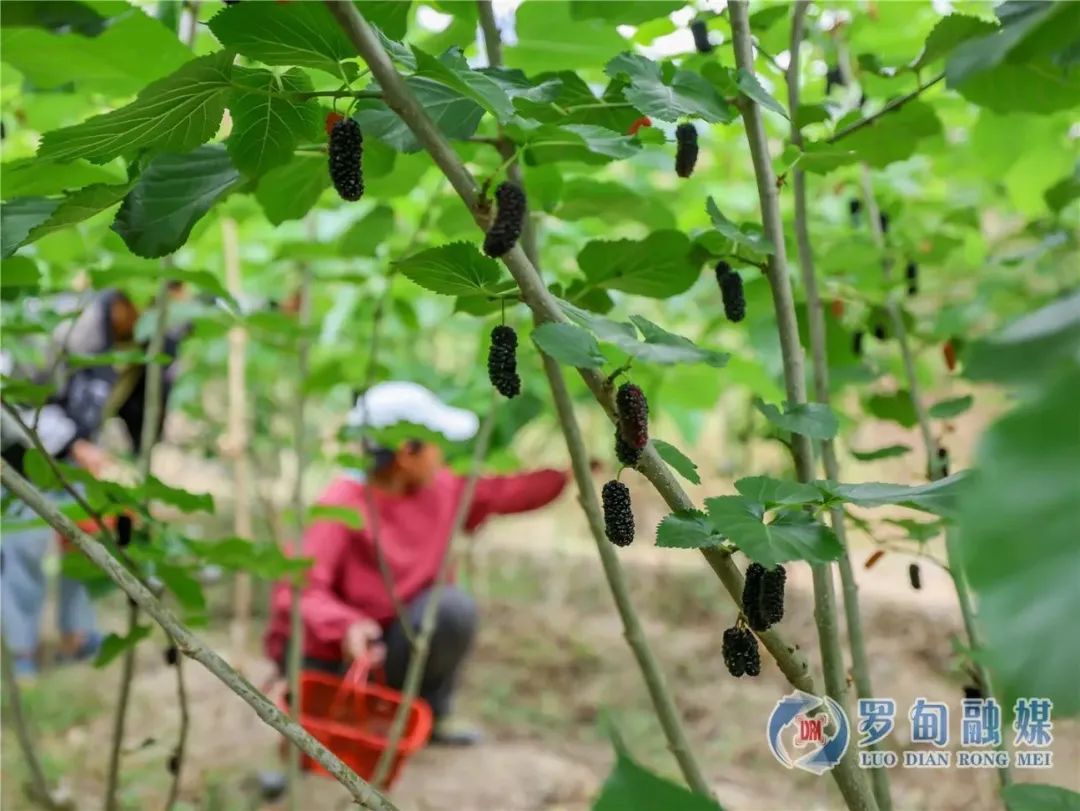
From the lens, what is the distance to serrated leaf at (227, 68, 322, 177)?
462 mm

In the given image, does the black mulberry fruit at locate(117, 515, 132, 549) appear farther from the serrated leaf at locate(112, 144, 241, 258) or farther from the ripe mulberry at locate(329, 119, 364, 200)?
the ripe mulberry at locate(329, 119, 364, 200)

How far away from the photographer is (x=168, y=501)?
2.64ft

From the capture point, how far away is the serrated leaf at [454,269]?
470mm

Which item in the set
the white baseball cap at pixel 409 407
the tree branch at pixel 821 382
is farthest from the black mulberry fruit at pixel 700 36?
the white baseball cap at pixel 409 407

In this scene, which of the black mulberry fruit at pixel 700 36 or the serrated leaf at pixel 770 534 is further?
the black mulberry fruit at pixel 700 36

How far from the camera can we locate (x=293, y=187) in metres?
0.65

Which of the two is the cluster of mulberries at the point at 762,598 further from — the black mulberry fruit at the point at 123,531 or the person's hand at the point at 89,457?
the person's hand at the point at 89,457

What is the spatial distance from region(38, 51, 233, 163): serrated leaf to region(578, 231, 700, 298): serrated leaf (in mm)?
249

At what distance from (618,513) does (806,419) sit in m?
0.13

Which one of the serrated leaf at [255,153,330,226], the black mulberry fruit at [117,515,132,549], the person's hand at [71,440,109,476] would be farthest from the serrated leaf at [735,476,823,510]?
the person's hand at [71,440,109,476]

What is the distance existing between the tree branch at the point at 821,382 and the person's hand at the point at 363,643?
124 cm

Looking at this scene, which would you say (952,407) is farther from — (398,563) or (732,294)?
(398,563)

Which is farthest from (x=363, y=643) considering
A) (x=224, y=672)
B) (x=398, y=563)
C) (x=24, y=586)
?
(x=224, y=672)

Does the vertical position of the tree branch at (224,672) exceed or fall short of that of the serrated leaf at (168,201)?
it falls short
